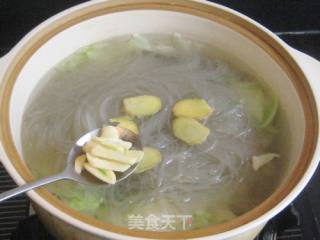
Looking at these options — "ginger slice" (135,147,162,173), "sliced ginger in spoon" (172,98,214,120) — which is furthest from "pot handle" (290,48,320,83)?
"ginger slice" (135,147,162,173)

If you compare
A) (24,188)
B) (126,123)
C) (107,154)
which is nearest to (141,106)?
(126,123)

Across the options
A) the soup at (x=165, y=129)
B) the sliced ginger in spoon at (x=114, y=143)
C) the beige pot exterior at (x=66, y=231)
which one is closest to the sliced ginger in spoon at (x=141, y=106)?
A: the soup at (x=165, y=129)

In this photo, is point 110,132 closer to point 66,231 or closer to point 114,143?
point 114,143

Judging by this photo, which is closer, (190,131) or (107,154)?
(107,154)

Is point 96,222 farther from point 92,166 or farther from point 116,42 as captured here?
point 116,42

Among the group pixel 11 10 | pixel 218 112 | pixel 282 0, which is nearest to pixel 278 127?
pixel 218 112

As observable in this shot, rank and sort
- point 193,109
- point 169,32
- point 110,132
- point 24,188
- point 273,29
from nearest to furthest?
point 24,188, point 110,132, point 193,109, point 169,32, point 273,29

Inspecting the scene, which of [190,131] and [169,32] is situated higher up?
[169,32]
